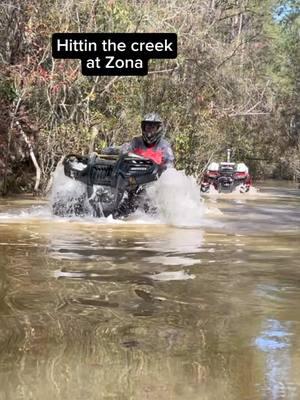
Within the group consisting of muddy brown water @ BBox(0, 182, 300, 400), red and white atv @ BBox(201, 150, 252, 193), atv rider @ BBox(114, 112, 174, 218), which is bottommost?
red and white atv @ BBox(201, 150, 252, 193)

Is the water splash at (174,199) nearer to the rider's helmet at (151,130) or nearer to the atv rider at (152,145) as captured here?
the atv rider at (152,145)

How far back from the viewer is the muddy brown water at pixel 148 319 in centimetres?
365

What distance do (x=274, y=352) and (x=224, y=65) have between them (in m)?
20.6

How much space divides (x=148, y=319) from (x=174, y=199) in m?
7.53

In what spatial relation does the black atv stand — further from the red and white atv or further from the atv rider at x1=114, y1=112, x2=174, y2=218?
the red and white atv

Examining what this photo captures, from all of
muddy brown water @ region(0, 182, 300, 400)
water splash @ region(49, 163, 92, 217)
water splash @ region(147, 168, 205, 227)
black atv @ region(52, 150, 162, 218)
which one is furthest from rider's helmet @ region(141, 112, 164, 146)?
muddy brown water @ region(0, 182, 300, 400)

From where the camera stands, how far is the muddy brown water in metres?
3.65

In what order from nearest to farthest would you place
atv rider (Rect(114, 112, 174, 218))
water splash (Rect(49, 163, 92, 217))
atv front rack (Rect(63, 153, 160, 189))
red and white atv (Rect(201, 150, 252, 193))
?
atv front rack (Rect(63, 153, 160, 189)), water splash (Rect(49, 163, 92, 217)), atv rider (Rect(114, 112, 174, 218)), red and white atv (Rect(201, 150, 252, 193))

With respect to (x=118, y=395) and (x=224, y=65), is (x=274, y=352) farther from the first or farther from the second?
(x=224, y=65)

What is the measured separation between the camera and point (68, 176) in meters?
12.4

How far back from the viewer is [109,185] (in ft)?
39.9

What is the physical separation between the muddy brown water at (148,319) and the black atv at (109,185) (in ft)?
9.59

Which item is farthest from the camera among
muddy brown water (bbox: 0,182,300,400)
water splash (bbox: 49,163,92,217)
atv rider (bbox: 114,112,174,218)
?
atv rider (bbox: 114,112,174,218)

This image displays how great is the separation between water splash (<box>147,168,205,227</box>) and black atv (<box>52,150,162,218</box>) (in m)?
0.21
